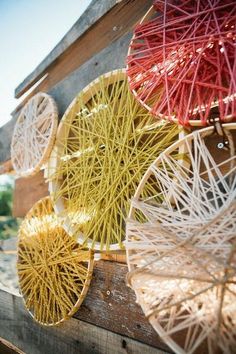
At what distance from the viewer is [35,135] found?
841 mm

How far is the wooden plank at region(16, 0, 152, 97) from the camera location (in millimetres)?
777

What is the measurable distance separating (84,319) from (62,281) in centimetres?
11

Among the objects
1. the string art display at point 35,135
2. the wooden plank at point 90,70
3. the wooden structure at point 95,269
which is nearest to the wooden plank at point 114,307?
the wooden structure at point 95,269

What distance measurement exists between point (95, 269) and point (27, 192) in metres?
0.44

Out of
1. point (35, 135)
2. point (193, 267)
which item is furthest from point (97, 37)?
point (193, 267)

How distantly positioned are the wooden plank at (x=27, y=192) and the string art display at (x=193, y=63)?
0.56m

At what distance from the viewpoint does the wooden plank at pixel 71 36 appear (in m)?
0.83

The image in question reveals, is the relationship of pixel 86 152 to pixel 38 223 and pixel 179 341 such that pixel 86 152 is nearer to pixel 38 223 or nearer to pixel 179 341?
pixel 38 223

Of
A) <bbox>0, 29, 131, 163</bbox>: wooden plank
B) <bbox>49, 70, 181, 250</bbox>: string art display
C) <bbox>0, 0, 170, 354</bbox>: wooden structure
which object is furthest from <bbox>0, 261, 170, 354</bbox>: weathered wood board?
<bbox>0, 29, 131, 163</bbox>: wooden plank

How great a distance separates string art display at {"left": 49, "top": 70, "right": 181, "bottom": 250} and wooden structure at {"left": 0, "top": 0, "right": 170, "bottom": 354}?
0.11 meters

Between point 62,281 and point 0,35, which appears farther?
point 0,35

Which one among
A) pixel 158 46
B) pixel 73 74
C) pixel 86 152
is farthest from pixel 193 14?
pixel 73 74

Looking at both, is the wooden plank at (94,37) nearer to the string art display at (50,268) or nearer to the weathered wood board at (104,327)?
the string art display at (50,268)

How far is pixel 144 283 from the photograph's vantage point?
0.42 m
